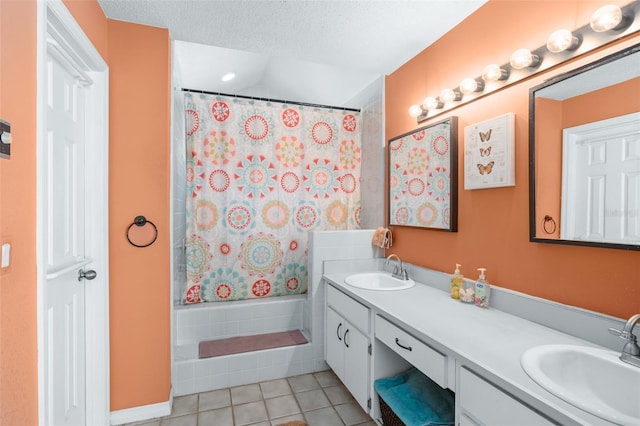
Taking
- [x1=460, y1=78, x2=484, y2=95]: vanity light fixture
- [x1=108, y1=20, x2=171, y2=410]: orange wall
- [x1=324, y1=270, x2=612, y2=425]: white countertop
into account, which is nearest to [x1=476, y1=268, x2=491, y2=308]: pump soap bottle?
[x1=324, y1=270, x2=612, y2=425]: white countertop

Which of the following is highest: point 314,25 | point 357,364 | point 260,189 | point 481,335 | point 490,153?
point 314,25

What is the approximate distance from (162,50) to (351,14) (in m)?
1.16

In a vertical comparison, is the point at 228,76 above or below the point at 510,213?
above

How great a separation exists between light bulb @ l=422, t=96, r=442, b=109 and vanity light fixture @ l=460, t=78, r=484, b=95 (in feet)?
0.74

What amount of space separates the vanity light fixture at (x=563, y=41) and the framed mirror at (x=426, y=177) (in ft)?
2.04

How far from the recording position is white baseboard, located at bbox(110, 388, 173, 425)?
6.28 feet

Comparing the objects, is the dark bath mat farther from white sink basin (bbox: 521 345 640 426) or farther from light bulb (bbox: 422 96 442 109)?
light bulb (bbox: 422 96 442 109)

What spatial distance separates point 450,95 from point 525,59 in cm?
50

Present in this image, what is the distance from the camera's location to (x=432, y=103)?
2.05 m

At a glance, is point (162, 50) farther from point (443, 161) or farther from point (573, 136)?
point (573, 136)

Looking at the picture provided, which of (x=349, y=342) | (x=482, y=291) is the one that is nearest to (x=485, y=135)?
(x=482, y=291)

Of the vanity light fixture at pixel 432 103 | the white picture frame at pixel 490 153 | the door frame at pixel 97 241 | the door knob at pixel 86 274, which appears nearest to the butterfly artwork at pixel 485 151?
the white picture frame at pixel 490 153

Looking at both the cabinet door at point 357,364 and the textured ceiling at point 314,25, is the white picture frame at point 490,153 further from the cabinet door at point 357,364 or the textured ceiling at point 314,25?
the cabinet door at point 357,364

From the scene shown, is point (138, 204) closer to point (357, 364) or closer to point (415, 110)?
point (357, 364)
